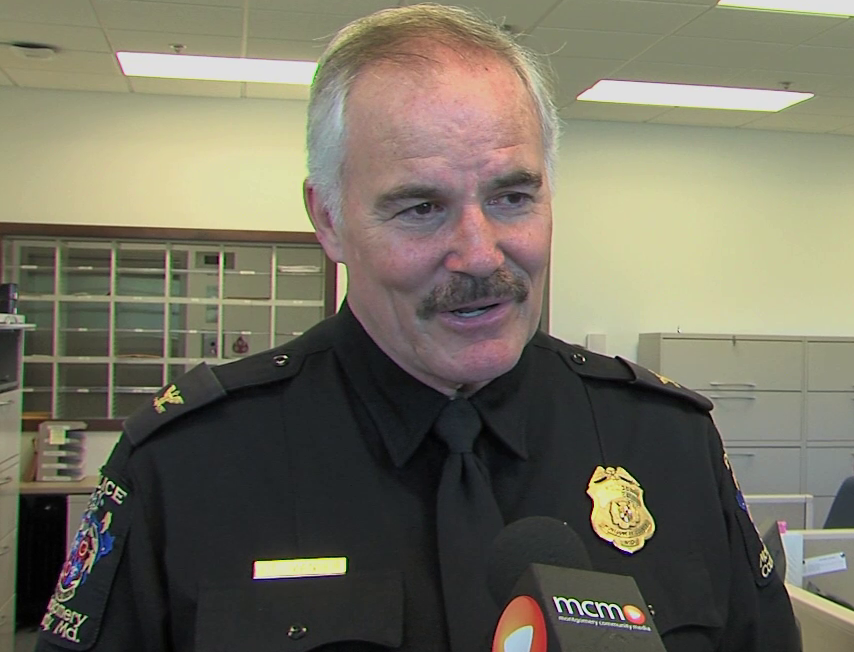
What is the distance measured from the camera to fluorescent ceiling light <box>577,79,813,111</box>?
4.97 metres

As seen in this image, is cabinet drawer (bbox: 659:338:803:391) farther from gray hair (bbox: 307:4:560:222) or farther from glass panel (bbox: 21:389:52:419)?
gray hair (bbox: 307:4:560:222)

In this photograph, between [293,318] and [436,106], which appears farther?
[293,318]

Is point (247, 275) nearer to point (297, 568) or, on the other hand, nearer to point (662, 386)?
point (662, 386)

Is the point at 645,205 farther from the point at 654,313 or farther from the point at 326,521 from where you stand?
the point at 326,521

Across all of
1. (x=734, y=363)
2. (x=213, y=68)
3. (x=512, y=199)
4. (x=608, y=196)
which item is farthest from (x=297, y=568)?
(x=608, y=196)

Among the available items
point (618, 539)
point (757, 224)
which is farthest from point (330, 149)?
point (757, 224)

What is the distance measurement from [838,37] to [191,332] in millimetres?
3786

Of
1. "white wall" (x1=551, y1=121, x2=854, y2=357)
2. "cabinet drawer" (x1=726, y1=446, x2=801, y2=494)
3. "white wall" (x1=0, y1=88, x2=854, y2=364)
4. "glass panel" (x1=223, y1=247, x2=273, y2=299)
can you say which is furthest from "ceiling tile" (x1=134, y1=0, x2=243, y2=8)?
"cabinet drawer" (x1=726, y1=446, x2=801, y2=494)

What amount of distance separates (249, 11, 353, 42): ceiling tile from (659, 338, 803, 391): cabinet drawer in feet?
9.10

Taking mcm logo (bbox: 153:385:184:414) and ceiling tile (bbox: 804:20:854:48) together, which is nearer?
mcm logo (bbox: 153:385:184:414)

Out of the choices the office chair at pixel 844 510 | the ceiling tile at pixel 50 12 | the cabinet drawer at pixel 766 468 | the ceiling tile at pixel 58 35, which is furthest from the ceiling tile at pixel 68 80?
the cabinet drawer at pixel 766 468

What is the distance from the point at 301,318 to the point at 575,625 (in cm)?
498

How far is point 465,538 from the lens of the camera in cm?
83

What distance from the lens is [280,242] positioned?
534 cm
